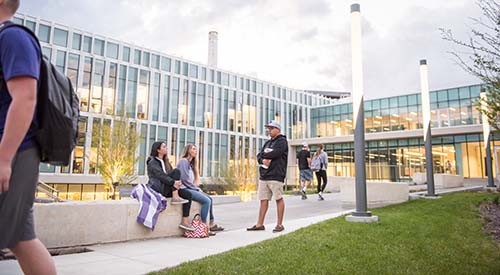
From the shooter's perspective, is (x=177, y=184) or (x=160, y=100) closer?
(x=177, y=184)

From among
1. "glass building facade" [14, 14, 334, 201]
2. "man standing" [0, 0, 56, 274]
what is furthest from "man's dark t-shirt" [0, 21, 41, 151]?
"glass building facade" [14, 14, 334, 201]

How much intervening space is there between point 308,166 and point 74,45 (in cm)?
3022

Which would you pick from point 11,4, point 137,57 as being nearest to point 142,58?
point 137,57

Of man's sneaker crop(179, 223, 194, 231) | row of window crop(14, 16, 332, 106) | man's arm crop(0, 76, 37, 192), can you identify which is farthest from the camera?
row of window crop(14, 16, 332, 106)

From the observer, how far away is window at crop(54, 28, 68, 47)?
33.5 metres

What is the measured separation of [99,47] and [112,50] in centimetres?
134

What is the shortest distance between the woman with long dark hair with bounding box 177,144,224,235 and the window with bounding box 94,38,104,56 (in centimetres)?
3359

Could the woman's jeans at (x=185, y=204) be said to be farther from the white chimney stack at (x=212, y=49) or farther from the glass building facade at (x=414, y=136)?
the white chimney stack at (x=212, y=49)

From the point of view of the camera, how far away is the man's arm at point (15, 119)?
5.88 feet

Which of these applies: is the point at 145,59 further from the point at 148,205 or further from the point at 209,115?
Answer: the point at 148,205

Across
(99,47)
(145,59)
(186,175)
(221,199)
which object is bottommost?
(221,199)

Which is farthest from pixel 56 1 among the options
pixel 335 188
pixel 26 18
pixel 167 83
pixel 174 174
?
pixel 174 174

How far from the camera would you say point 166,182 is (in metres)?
6.06

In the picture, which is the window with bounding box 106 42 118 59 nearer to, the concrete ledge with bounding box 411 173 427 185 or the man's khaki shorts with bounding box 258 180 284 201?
the concrete ledge with bounding box 411 173 427 185
